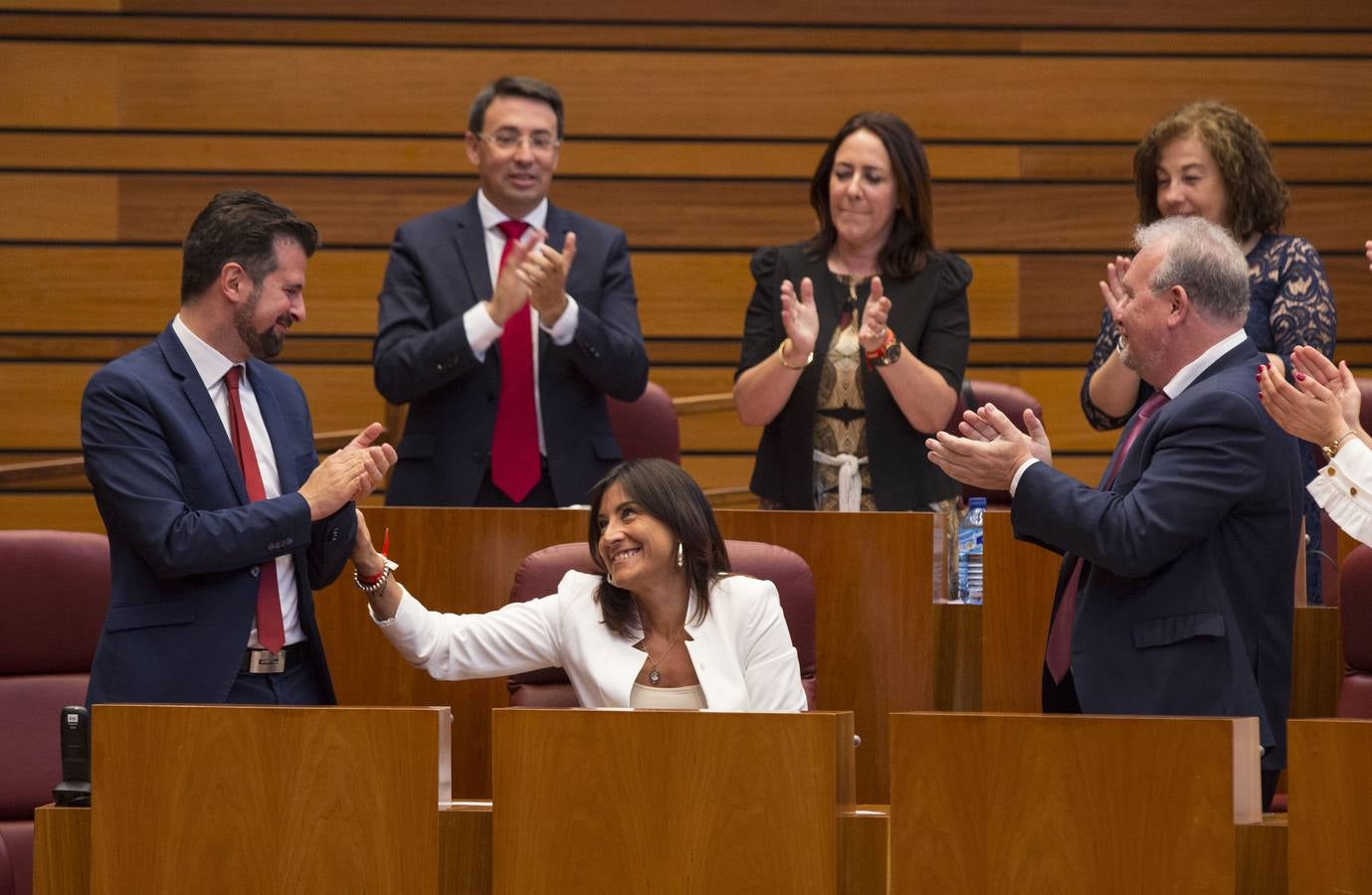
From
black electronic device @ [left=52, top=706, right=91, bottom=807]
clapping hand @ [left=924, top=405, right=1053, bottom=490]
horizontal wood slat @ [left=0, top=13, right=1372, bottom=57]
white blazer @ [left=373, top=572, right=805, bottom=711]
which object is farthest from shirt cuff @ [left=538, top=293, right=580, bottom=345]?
horizontal wood slat @ [left=0, top=13, right=1372, bottom=57]

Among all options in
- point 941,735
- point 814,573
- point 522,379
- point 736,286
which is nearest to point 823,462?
point 814,573

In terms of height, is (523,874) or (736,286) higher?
(736,286)

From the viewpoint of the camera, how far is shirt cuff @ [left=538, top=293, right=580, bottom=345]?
347 centimetres

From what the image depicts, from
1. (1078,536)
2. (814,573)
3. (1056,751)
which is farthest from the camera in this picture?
(814,573)

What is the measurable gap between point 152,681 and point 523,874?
27.9 inches

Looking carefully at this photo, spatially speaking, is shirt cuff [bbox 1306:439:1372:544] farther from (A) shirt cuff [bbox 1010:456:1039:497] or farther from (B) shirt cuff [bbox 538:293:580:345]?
(B) shirt cuff [bbox 538:293:580:345]

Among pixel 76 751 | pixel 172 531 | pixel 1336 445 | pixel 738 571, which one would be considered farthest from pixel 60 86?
pixel 1336 445

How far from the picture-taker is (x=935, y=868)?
7.07 ft

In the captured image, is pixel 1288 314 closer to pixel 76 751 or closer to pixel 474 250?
pixel 474 250

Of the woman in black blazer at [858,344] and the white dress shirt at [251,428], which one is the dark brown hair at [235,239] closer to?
the white dress shirt at [251,428]

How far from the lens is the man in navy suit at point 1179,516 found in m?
2.46

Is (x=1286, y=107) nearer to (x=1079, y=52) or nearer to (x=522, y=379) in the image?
(x=1079, y=52)

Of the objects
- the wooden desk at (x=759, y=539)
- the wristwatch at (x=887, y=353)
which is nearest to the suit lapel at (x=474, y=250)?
the wooden desk at (x=759, y=539)

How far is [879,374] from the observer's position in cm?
349
